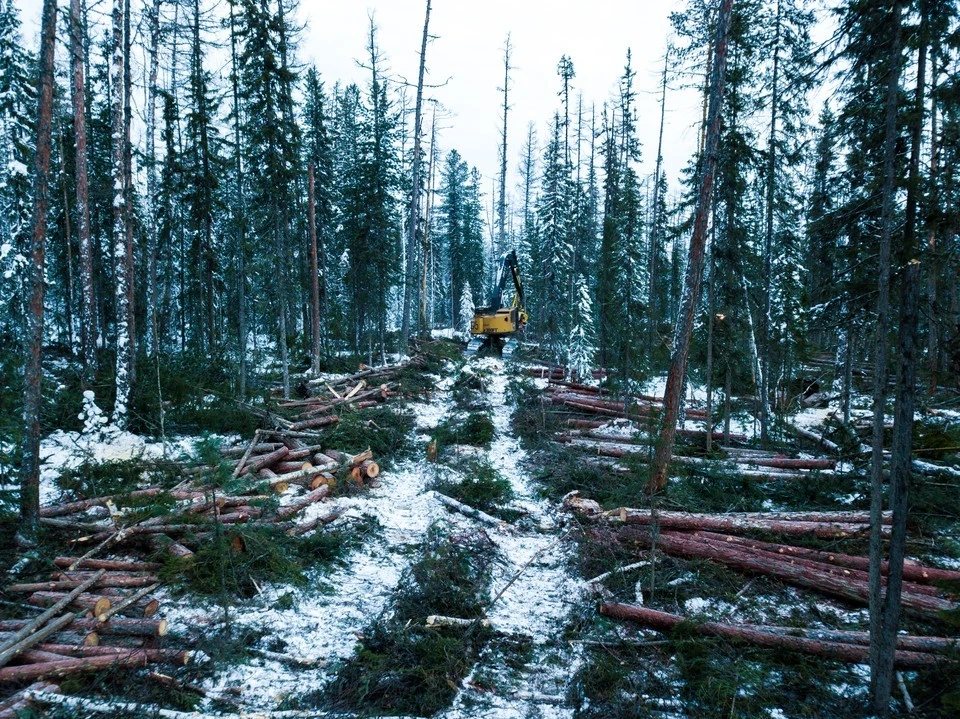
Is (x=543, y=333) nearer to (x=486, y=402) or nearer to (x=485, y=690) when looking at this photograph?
(x=486, y=402)

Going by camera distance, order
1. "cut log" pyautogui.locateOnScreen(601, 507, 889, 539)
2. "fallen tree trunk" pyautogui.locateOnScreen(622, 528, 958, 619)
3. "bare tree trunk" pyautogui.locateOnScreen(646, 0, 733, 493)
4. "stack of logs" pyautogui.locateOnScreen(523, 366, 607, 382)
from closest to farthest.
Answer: "fallen tree trunk" pyautogui.locateOnScreen(622, 528, 958, 619)
"cut log" pyautogui.locateOnScreen(601, 507, 889, 539)
"bare tree trunk" pyautogui.locateOnScreen(646, 0, 733, 493)
"stack of logs" pyautogui.locateOnScreen(523, 366, 607, 382)

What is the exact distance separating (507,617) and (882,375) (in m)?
5.31

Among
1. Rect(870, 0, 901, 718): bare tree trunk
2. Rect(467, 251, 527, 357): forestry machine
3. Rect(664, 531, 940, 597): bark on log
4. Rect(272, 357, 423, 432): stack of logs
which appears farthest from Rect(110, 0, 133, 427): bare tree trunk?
Rect(467, 251, 527, 357): forestry machine

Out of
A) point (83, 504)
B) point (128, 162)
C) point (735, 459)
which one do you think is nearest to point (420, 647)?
point (83, 504)

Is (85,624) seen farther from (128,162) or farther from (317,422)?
(128,162)

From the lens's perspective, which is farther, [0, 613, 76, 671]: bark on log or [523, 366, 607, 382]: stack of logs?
[523, 366, 607, 382]: stack of logs

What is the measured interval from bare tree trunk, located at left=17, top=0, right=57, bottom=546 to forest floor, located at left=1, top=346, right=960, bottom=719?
1813 millimetres

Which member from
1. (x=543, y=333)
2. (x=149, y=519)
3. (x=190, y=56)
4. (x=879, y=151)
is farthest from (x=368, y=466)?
(x=543, y=333)

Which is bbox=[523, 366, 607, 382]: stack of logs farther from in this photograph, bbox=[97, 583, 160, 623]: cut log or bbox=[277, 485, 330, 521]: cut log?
bbox=[97, 583, 160, 623]: cut log

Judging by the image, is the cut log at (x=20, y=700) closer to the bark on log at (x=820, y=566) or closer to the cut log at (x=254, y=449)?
the cut log at (x=254, y=449)

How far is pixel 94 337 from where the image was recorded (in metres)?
14.3

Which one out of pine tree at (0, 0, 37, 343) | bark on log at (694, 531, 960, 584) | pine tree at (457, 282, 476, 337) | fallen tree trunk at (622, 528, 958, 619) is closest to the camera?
fallen tree trunk at (622, 528, 958, 619)

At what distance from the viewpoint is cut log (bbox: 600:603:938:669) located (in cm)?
547

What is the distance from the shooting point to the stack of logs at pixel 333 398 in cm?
1412
